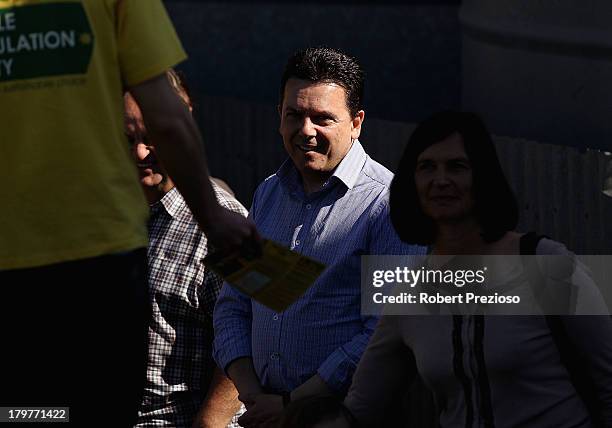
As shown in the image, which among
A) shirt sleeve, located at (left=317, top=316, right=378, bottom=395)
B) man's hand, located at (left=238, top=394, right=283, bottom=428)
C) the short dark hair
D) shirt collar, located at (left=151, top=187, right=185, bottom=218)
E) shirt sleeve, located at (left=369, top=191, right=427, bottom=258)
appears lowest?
man's hand, located at (left=238, top=394, right=283, bottom=428)

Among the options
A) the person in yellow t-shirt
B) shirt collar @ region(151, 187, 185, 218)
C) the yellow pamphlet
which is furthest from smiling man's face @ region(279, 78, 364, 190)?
the person in yellow t-shirt

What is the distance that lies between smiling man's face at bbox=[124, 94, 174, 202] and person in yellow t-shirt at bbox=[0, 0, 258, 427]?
193 centimetres

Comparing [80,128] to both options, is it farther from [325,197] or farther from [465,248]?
[325,197]

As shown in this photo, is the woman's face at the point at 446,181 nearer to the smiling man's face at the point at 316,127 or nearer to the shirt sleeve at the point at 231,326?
the smiling man's face at the point at 316,127

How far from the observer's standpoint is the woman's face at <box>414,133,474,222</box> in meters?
3.92

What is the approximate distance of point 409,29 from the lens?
1273 centimetres

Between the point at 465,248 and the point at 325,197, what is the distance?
84cm

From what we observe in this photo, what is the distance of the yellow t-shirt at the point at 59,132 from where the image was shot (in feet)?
9.04

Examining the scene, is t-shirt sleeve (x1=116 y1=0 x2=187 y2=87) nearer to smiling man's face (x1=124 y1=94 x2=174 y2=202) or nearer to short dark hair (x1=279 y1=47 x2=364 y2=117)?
short dark hair (x1=279 y1=47 x2=364 y2=117)

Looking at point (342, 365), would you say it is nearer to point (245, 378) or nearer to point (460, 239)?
point (245, 378)

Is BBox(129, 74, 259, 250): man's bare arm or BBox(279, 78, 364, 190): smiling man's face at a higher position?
BBox(279, 78, 364, 190): smiling man's face

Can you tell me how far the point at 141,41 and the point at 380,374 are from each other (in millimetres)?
1502

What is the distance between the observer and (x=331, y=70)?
4.68 meters

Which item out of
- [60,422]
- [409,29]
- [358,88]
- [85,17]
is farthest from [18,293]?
[409,29]
